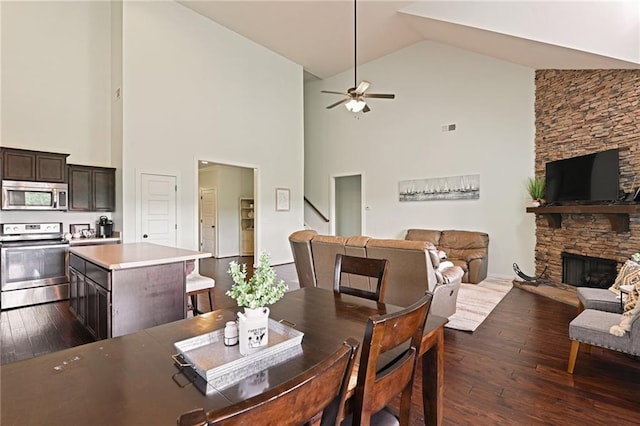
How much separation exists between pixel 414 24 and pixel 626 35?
3.42 metres

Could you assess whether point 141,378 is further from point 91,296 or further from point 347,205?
point 347,205

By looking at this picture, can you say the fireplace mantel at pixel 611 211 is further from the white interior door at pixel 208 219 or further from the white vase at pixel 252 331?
the white interior door at pixel 208 219

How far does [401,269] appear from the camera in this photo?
10.8 ft

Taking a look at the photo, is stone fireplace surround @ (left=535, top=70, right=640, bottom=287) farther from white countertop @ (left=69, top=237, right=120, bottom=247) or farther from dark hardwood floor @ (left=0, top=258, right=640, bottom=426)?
white countertop @ (left=69, top=237, right=120, bottom=247)

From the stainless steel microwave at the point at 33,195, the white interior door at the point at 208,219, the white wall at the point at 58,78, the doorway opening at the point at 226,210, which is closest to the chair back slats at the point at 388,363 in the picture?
the stainless steel microwave at the point at 33,195

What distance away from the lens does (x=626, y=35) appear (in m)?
3.75

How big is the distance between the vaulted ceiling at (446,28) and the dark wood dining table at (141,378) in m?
4.58

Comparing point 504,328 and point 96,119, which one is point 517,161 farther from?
point 96,119

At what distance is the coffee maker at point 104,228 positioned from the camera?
5.43 m

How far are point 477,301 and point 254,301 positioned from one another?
433 centimetres

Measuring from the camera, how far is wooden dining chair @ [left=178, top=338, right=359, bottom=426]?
1.66 ft

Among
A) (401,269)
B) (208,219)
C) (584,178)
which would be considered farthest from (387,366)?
(208,219)

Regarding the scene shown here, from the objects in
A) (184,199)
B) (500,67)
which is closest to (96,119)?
(184,199)

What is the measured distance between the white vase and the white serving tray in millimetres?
30
